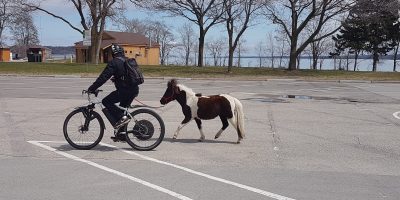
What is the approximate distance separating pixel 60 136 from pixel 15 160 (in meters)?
2.06

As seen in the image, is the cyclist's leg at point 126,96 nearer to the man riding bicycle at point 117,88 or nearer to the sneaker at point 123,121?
the man riding bicycle at point 117,88

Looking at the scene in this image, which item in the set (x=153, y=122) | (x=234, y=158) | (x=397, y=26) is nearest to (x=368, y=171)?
(x=234, y=158)

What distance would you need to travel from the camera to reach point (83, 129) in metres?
8.27

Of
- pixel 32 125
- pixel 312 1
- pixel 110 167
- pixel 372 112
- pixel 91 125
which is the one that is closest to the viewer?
pixel 110 167

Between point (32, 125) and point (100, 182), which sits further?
point (32, 125)

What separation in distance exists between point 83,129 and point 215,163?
2.40 m

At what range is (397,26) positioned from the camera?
184 feet

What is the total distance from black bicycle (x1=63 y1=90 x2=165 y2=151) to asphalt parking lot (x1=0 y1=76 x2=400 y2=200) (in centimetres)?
21

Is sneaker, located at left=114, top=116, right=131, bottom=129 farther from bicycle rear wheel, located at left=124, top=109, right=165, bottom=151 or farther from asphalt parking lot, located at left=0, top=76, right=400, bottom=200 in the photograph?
asphalt parking lot, located at left=0, top=76, right=400, bottom=200

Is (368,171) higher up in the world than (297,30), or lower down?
lower down

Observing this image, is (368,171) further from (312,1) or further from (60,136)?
(312,1)

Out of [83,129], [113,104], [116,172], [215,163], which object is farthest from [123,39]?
[116,172]

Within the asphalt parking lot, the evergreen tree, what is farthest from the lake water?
the asphalt parking lot

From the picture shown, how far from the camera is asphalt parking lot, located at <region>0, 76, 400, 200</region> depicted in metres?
5.87
